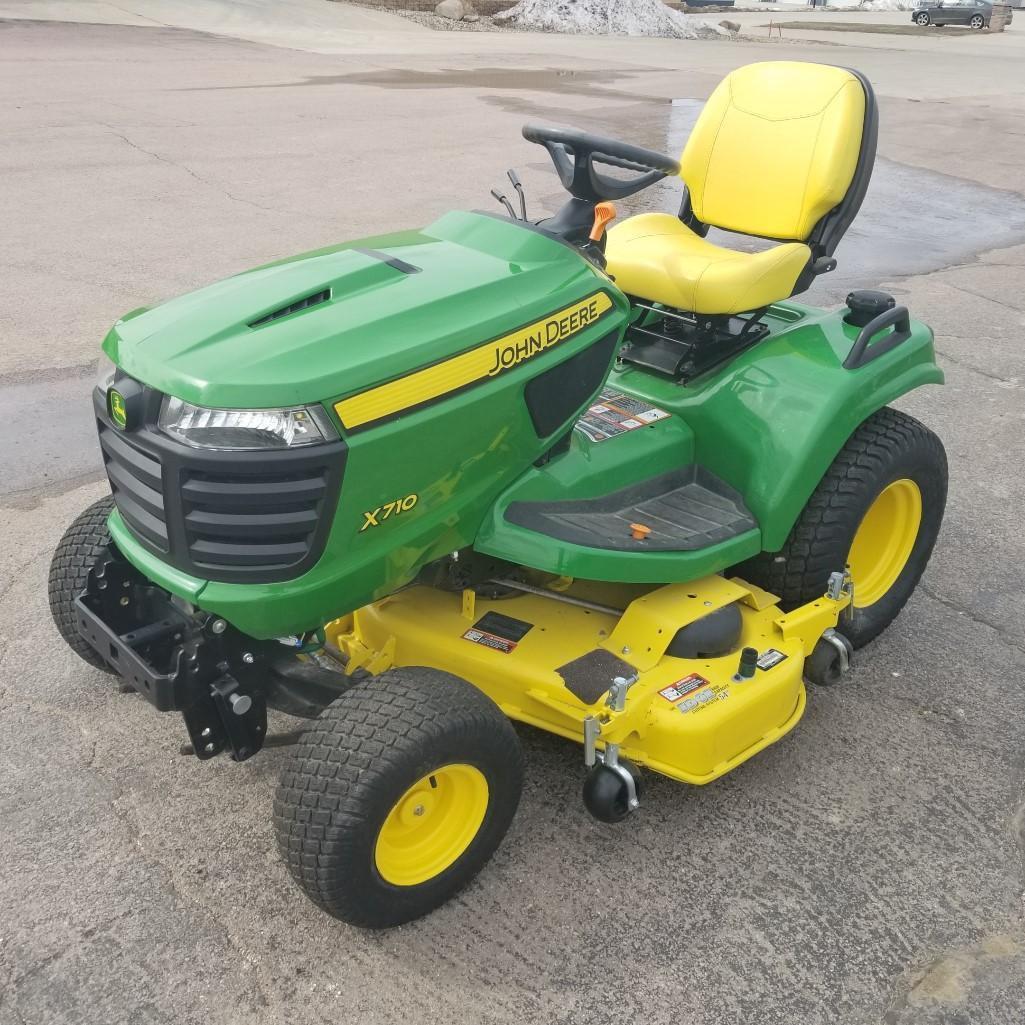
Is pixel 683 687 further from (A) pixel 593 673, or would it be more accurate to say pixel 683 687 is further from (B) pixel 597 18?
(B) pixel 597 18

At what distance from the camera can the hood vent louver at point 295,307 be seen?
2.10m

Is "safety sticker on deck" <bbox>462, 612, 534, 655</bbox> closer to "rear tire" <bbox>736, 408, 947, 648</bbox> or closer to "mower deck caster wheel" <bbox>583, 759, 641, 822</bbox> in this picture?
"mower deck caster wheel" <bbox>583, 759, 641, 822</bbox>

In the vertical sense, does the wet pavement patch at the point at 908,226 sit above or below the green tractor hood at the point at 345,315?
below

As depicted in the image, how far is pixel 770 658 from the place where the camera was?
8.54 feet

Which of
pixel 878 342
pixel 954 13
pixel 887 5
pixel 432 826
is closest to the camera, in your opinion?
pixel 432 826

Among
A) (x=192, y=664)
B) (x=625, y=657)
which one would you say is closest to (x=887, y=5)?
(x=625, y=657)

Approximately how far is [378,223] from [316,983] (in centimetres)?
607

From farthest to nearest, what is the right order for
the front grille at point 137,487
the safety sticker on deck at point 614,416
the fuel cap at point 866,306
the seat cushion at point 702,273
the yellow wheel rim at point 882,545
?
1. the yellow wheel rim at point 882,545
2. the fuel cap at point 866,306
3. the seat cushion at point 702,273
4. the safety sticker on deck at point 614,416
5. the front grille at point 137,487

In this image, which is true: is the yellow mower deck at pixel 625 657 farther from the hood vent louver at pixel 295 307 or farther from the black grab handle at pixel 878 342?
the hood vent louver at pixel 295 307

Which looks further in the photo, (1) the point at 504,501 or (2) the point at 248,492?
(1) the point at 504,501

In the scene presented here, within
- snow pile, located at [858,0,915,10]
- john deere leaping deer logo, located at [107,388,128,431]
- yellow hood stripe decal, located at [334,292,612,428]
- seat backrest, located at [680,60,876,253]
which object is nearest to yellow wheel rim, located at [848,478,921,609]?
seat backrest, located at [680,60,876,253]

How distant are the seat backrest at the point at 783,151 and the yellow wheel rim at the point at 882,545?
0.79m

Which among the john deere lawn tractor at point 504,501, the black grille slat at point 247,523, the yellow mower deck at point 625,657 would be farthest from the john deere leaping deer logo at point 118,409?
the yellow mower deck at point 625,657

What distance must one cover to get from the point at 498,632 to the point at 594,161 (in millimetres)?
1100
